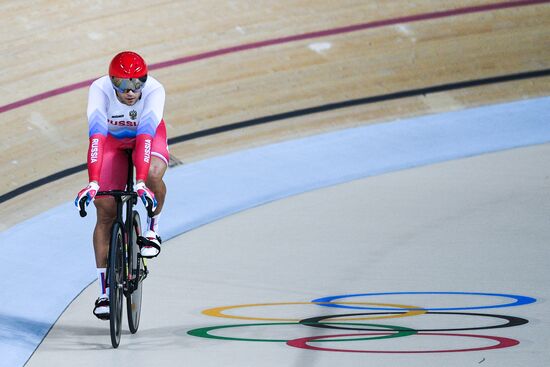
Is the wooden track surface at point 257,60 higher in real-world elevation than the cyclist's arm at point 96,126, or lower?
higher

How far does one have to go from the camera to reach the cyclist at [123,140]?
450cm

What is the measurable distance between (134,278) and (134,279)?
0.04 ft

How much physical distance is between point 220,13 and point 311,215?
2900mm

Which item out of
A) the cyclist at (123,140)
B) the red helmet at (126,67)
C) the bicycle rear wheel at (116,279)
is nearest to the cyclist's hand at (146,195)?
the cyclist at (123,140)

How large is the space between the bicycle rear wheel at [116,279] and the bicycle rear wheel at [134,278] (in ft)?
0.26

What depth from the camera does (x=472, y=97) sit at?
28.2ft

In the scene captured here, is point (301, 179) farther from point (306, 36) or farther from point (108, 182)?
point (108, 182)

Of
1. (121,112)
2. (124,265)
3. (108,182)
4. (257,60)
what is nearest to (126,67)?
(121,112)

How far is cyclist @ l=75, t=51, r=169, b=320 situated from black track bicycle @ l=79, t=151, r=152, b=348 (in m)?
0.06

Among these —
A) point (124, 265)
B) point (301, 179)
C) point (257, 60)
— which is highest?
point (257, 60)

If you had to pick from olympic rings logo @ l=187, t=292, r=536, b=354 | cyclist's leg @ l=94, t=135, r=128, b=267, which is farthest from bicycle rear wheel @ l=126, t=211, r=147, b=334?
olympic rings logo @ l=187, t=292, r=536, b=354

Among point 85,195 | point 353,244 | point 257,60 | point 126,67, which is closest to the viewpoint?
point 85,195

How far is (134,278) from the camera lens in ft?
15.2

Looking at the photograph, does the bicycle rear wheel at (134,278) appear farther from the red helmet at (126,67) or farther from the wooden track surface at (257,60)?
the wooden track surface at (257,60)
